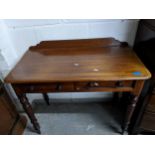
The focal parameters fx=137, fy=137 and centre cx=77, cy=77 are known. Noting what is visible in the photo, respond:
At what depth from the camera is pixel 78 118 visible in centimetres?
160

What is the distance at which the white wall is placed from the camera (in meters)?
1.21

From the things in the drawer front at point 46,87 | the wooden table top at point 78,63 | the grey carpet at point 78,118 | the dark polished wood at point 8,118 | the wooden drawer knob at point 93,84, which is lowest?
the grey carpet at point 78,118

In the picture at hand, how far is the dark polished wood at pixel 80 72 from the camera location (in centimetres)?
92

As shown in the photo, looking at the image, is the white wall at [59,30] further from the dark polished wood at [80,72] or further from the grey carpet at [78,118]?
the grey carpet at [78,118]

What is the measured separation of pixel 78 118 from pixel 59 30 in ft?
3.25

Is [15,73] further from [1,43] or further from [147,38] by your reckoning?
[147,38]

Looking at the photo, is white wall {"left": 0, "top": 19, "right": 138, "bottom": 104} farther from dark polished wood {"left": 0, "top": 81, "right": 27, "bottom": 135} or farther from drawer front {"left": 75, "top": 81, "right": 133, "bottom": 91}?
drawer front {"left": 75, "top": 81, "right": 133, "bottom": 91}

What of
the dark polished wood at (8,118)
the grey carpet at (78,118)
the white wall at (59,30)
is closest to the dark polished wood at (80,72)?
the white wall at (59,30)

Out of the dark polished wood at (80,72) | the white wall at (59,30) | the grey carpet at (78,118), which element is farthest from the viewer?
the grey carpet at (78,118)

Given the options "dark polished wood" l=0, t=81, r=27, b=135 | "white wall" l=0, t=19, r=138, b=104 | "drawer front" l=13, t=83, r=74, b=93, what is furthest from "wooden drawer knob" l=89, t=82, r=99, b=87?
"dark polished wood" l=0, t=81, r=27, b=135

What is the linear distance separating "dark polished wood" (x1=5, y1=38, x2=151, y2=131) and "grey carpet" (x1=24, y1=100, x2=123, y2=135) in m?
0.39
